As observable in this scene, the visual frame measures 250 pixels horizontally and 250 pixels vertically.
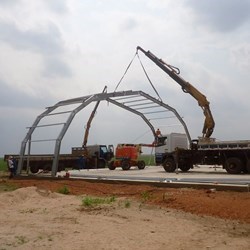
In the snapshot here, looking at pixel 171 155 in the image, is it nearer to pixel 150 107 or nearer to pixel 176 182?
pixel 150 107

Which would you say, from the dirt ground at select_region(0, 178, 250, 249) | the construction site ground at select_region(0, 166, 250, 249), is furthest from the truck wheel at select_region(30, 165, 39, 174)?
the dirt ground at select_region(0, 178, 250, 249)

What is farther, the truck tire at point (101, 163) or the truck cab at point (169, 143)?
the truck tire at point (101, 163)

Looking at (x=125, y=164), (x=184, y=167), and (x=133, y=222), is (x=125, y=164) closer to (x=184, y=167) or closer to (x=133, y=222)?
(x=184, y=167)

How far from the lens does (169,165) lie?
2758cm

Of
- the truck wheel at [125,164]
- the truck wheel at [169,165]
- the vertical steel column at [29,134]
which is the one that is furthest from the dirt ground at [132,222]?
the truck wheel at [125,164]

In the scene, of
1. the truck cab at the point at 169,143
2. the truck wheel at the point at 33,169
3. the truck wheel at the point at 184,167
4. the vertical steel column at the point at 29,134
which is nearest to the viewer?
the truck wheel at the point at 184,167

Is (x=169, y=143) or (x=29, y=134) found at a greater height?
(x=29, y=134)

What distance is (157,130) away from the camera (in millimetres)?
33688

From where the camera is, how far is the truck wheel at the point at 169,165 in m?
27.4

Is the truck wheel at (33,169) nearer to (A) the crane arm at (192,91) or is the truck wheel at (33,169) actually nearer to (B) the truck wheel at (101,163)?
(B) the truck wheel at (101,163)

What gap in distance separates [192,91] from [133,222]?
65.0 feet

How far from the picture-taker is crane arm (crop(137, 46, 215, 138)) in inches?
1093

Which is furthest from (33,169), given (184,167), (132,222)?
(132,222)

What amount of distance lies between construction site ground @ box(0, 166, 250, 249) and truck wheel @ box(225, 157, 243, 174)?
28.3 feet
